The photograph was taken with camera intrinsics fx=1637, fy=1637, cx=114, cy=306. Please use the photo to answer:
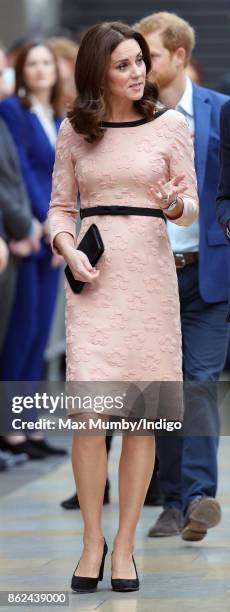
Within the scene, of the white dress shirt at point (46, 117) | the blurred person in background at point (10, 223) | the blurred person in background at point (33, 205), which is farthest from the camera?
the white dress shirt at point (46, 117)

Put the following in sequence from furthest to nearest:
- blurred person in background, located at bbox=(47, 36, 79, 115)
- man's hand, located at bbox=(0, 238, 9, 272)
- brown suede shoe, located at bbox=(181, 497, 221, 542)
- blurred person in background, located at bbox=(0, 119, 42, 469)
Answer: blurred person in background, located at bbox=(47, 36, 79, 115) → blurred person in background, located at bbox=(0, 119, 42, 469) → man's hand, located at bbox=(0, 238, 9, 272) → brown suede shoe, located at bbox=(181, 497, 221, 542)

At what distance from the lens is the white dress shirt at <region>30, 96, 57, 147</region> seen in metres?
9.44

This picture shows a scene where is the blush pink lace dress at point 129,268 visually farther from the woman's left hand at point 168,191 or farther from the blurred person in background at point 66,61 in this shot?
the blurred person in background at point 66,61

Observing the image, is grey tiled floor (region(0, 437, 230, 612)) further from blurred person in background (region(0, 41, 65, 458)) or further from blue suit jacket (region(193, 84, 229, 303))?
blurred person in background (region(0, 41, 65, 458))

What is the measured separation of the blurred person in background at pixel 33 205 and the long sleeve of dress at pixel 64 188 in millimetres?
3629

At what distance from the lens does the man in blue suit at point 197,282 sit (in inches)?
251

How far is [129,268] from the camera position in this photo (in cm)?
541

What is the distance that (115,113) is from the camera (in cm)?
551

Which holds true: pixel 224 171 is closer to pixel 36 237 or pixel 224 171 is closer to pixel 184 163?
pixel 184 163

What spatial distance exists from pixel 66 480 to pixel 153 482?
957 mm

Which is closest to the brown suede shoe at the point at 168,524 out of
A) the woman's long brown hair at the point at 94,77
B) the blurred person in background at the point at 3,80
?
the woman's long brown hair at the point at 94,77

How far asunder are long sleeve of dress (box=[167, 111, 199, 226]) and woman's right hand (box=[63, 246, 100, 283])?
0.31 meters

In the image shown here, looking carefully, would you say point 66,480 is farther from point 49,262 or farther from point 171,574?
point 171,574

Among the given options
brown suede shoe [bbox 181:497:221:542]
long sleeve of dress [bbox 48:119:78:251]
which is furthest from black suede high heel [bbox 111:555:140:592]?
long sleeve of dress [bbox 48:119:78:251]
